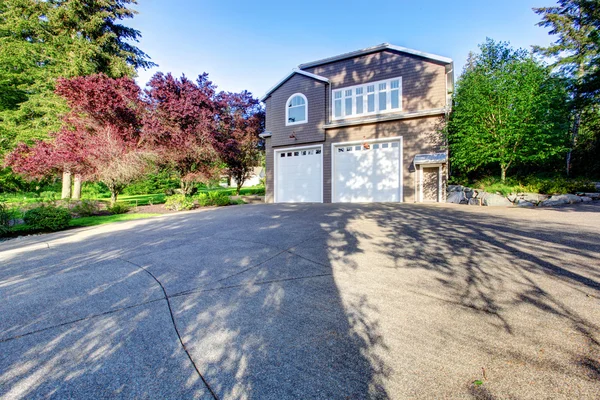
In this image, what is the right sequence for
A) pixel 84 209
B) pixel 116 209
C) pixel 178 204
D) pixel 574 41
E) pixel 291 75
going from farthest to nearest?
1. pixel 574 41
2. pixel 291 75
3. pixel 178 204
4. pixel 116 209
5. pixel 84 209

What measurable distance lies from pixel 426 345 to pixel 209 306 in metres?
2.01

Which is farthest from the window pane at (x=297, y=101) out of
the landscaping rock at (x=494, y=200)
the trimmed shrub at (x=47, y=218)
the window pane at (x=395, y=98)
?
the trimmed shrub at (x=47, y=218)

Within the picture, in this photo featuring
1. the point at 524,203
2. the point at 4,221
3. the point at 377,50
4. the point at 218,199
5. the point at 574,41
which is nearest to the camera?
the point at 4,221

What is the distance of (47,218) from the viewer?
317 inches

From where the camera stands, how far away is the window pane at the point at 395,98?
1180cm

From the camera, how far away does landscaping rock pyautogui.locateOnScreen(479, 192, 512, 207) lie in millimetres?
9438

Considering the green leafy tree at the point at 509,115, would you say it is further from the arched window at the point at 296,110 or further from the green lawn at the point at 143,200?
the green lawn at the point at 143,200

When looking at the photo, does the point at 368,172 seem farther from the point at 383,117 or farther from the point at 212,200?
the point at 212,200

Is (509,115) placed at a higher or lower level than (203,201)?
higher

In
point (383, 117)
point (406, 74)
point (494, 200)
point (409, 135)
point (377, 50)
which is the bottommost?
point (494, 200)

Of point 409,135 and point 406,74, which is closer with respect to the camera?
point 409,135

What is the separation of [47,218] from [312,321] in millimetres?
9705

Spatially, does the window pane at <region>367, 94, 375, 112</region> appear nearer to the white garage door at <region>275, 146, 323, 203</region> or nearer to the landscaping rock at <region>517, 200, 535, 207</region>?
the white garage door at <region>275, 146, 323, 203</region>

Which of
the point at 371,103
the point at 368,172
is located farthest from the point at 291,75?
the point at 368,172
